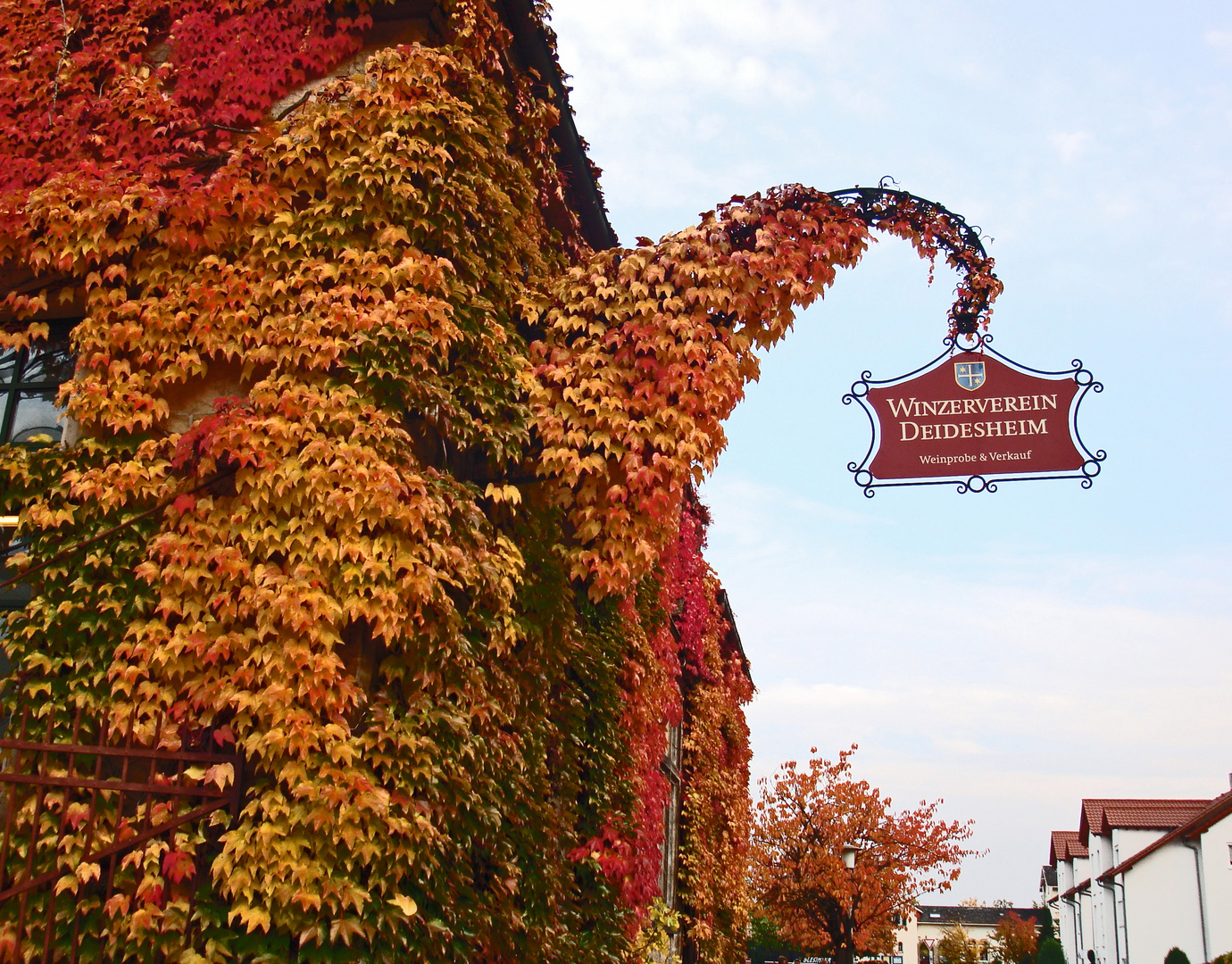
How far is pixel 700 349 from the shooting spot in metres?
6.98

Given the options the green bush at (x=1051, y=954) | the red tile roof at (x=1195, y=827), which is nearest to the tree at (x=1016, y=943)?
the green bush at (x=1051, y=954)

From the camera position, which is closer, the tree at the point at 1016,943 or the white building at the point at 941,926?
the tree at the point at 1016,943

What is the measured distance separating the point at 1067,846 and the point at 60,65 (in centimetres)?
6024

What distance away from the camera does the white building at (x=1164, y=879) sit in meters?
32.1

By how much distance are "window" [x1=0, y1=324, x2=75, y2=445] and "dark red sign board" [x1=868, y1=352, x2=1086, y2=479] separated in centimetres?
546

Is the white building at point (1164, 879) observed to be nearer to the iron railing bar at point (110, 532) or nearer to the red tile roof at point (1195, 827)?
the red tile roof at point (1195, 827)

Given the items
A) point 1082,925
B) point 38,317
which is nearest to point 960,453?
point 38,317

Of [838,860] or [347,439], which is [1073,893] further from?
[347,439]

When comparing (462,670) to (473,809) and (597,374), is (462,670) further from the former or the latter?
(597,374)

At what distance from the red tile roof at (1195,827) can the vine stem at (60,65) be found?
35.0 m

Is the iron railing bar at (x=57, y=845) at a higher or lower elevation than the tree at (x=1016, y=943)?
higher

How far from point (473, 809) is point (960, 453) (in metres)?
4.07

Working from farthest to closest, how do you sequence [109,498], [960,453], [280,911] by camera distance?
1. [960,453]
2. [109,498]
3. [280,911]

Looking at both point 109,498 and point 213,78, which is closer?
point 109,498
